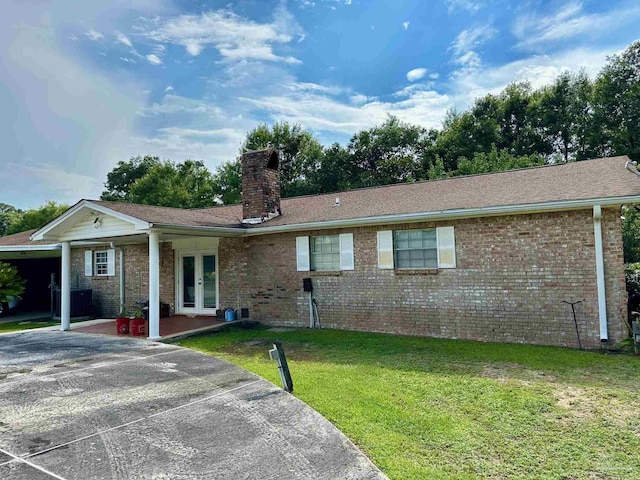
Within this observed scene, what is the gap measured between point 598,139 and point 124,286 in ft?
87.1

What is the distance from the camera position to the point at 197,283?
42.6ft

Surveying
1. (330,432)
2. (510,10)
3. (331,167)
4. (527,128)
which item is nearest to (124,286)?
(330,432)

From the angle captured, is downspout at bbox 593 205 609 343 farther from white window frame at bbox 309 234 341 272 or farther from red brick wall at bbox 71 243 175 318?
red brick wall at bbox 71 243 175 318

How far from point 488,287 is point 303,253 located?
4621mm

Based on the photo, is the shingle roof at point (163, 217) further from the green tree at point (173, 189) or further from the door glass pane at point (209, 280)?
the green tree at point (173, 189)

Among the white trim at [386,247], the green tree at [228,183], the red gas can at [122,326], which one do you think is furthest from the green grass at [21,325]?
the green tree at [228,183]

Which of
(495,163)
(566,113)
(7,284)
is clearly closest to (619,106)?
(566,113)

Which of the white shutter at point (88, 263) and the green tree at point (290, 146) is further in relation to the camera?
the green tree at point (290, 146)

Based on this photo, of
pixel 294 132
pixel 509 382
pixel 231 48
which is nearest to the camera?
pixel 509 382

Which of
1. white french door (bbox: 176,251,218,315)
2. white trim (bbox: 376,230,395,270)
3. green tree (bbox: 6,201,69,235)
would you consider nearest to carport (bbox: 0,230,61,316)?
white french door (bbox: 176,251,218,315)

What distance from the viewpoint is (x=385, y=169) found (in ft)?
105

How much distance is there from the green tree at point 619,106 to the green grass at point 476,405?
848 inches

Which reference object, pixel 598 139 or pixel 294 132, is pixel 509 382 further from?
pixel 294 132

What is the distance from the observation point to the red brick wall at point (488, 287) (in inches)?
310
